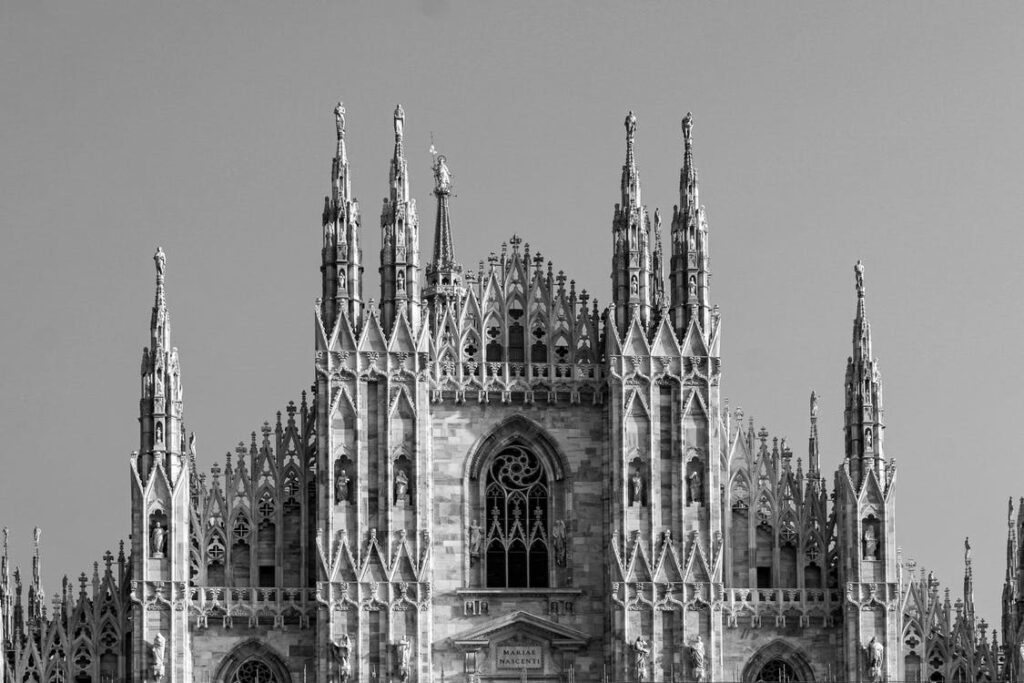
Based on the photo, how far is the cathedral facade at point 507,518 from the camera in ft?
216

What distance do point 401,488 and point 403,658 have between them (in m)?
3.98

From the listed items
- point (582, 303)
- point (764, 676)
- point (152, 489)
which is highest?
point (582, 303)

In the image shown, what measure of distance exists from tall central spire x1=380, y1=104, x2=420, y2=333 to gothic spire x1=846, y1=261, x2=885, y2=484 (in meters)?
10.6

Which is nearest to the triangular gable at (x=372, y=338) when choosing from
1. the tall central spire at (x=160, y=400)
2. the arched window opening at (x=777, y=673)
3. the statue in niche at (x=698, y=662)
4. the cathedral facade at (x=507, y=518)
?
the cathedral facade at (x=507, y=518)

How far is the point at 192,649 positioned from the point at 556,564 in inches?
349

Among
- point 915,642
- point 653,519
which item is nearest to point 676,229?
point 653,519

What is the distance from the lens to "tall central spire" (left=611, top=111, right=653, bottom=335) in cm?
6762

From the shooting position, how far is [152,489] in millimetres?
65562

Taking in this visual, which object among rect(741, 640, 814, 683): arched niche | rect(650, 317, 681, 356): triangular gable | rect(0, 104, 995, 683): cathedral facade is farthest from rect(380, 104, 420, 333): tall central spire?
rect(741, 640, 814, 683): arched niche

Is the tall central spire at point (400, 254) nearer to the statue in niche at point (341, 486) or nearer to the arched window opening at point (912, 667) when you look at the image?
the statue in niche at point (341, 486)

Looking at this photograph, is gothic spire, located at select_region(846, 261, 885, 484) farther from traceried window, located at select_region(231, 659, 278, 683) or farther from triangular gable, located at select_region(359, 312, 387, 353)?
traceried window, located at select_region(231, 659, 278, 683)

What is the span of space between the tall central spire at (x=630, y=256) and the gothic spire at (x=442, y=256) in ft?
17.4

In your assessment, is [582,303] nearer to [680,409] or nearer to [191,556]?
[680,409]

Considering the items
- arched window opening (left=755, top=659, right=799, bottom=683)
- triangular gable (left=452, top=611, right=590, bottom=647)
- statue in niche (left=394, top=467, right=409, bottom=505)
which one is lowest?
arched window opening (left=755, top=659, right=799, bottom=683)
